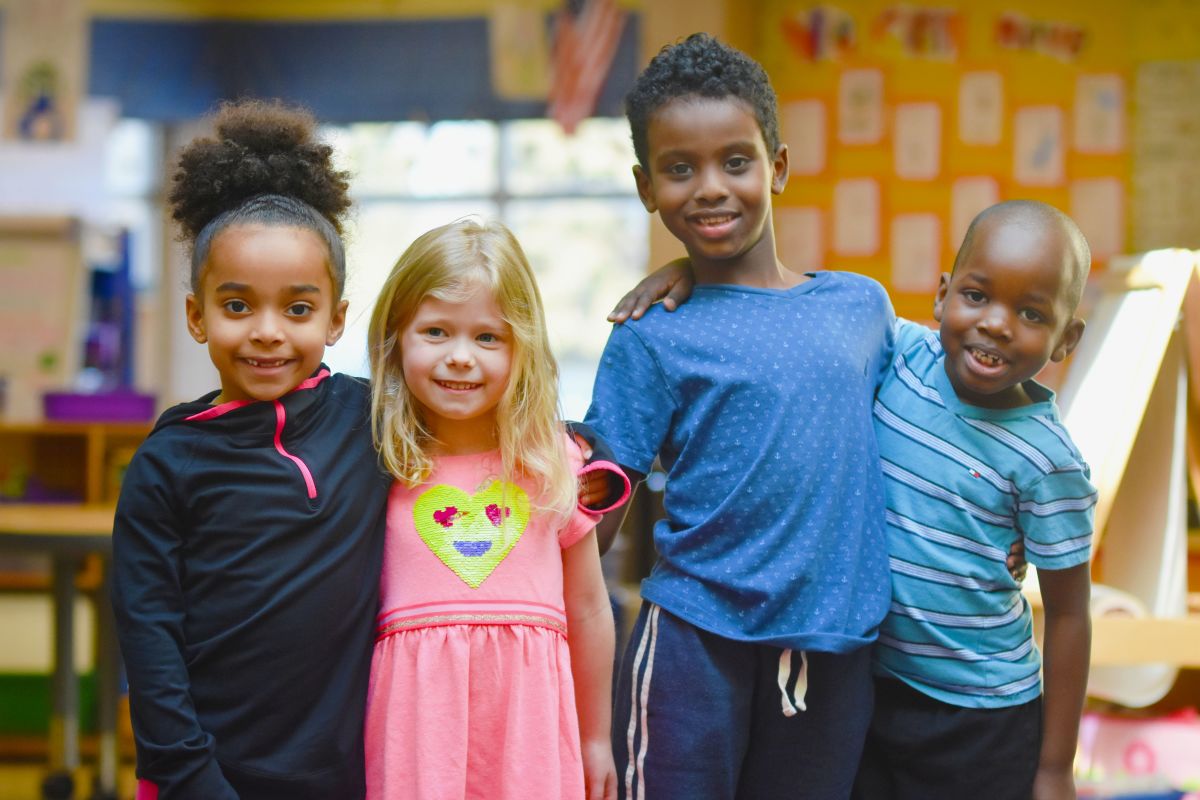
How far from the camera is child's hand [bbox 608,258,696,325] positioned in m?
1.45

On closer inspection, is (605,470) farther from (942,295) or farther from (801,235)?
(801,235)

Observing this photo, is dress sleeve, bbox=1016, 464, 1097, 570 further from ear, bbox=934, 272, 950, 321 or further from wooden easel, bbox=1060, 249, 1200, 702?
wooden easel, bbox=1060, 249, 1200, 702

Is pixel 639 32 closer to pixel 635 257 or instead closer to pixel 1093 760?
pixel 635 257

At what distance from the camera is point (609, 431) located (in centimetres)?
142

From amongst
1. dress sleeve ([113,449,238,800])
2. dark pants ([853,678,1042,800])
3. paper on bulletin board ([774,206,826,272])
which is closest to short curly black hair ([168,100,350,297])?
dress sleeve ([113,449,238,800])

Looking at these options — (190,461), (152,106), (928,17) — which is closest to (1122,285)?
(190,461)

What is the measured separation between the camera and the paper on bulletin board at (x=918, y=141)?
464cm

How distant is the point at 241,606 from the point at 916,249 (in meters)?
3.85

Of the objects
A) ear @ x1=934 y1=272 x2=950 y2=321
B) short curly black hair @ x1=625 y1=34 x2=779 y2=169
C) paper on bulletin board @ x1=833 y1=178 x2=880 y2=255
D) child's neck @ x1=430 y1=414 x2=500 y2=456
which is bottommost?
child's neck @ x1=430 y1=414 x2=500 y2=456

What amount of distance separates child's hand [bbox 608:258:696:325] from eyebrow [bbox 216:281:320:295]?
1.15ft

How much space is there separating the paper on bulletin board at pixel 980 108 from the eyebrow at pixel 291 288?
3.85 metres

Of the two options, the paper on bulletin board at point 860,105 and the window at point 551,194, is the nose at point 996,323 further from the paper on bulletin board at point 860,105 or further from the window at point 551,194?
the window at point 551,194

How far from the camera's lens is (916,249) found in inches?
183

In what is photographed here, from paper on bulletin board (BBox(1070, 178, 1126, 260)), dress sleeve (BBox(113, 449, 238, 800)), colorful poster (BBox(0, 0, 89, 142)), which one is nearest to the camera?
dress sleeve (BBox(113, 449, 238, 800))
